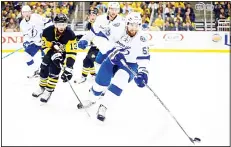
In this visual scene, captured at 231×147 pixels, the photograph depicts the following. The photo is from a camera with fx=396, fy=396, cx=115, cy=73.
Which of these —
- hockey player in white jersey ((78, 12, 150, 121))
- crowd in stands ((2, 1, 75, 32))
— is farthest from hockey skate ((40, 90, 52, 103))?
crowd in stands ((2, 1, 75, 32))

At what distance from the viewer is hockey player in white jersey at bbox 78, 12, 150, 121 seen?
272 cm

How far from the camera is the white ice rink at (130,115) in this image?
2549 millimetres

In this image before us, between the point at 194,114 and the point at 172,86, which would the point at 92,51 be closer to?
the point at 172,86

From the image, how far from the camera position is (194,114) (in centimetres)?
313

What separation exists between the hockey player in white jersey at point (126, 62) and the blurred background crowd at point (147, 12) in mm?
4563

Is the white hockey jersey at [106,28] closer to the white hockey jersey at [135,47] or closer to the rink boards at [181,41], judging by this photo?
the white hockey jersey at [135,47]

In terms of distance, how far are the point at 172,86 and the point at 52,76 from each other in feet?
Answer: 4.97

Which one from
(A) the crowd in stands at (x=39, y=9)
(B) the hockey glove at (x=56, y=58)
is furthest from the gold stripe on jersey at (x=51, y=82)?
(A) the crowd in stands at (x=39, y=9)

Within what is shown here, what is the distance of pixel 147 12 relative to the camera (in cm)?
788

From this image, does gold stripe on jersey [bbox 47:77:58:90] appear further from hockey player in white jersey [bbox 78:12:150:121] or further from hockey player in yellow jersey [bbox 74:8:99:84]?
hockey player in yellow jersey [bbox 74:8:99:84]

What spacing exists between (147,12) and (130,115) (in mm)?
5076

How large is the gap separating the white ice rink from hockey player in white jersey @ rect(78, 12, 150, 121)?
23 cm

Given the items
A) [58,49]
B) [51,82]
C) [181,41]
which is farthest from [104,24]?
[181,41]

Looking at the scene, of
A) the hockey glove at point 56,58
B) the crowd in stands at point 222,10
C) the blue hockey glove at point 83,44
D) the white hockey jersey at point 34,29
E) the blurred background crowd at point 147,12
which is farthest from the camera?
the crowd in stands at point 222,10
